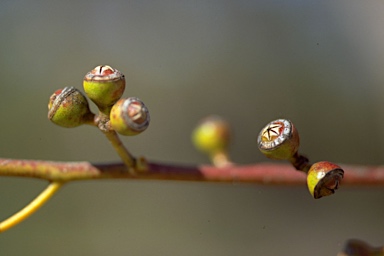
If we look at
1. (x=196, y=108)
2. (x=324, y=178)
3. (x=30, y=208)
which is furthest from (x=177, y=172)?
(x=196, y=108)

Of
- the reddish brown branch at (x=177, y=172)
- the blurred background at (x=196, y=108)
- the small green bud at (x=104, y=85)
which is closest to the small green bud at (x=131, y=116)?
the small green bud at (x=104, y=85)

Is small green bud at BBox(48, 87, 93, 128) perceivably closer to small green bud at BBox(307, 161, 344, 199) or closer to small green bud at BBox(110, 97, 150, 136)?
small green bud at BBox(110, 97, 150, 136)

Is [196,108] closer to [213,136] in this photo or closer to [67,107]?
[213,136]

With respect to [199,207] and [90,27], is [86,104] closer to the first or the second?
[199,207]

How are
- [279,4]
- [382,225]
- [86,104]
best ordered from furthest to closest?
[279,4] → [382,225] → [86,104]

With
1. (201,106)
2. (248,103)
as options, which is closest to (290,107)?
(248,103)

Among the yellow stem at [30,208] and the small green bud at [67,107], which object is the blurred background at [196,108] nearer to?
the yellow stem at [30,208]

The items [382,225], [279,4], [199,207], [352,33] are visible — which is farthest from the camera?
[279,4]
